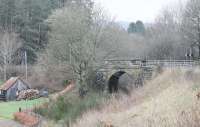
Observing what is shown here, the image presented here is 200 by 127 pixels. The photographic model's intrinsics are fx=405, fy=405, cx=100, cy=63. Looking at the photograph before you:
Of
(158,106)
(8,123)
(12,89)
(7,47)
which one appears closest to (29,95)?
(12,89)

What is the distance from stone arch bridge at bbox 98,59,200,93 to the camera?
36.4 metres

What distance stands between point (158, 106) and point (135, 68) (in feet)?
59.1

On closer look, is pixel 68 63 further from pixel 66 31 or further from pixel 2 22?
pixel 2 22

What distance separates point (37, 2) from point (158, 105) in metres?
51.5

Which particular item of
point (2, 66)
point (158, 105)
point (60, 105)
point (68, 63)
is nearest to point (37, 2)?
point (2, 66)

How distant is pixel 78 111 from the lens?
3117cm

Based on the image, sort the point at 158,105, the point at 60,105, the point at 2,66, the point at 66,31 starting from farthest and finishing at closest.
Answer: the point at 2,66 → the point at 66,31 → the point at 60,105 → the point at 158,105

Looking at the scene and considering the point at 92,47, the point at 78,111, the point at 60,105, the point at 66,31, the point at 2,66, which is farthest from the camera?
the point at 2,66

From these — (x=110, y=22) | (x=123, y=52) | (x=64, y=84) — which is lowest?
(x=64, y=84)

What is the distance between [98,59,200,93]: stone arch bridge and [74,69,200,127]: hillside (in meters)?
2.70

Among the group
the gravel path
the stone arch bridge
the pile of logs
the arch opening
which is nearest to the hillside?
the stone arch bridge

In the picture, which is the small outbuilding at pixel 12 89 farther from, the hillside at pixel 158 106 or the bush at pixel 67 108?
the hillside at pixel 158 106

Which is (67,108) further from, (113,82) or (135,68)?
(113,82)

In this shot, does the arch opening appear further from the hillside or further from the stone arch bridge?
the hillside
